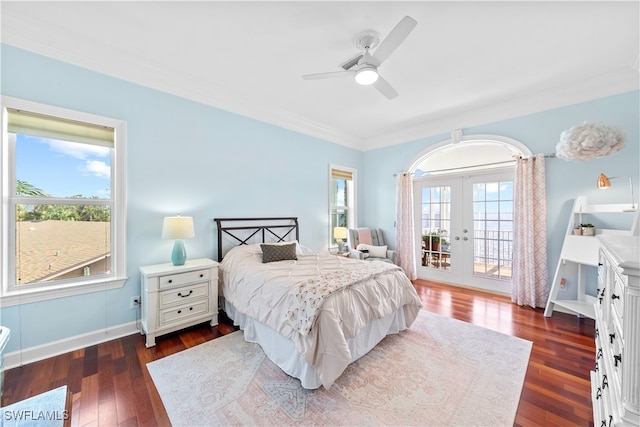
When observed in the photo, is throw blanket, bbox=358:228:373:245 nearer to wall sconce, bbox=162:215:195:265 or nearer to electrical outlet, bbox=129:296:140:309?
wall sconce, bbox=162:215:195:265

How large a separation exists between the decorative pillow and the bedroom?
0.77 metres

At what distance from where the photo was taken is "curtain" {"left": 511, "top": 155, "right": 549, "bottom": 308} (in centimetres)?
348

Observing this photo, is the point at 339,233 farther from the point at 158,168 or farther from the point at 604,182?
the point at 604,182

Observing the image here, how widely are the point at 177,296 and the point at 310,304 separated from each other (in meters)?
1.59

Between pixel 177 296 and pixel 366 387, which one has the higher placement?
pixel 177 296

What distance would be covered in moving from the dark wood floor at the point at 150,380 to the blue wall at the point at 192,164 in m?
0.36

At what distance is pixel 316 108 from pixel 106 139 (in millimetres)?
2685

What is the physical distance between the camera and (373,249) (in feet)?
15.5

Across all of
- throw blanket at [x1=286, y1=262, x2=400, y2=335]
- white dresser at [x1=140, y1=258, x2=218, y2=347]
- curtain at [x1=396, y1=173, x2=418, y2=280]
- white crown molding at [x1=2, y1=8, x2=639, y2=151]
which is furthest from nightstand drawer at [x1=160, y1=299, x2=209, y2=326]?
curtain at [x1=396, y1=173, x2=418, y2=280]

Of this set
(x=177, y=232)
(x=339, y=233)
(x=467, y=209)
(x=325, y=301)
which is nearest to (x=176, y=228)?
(x=177, y=232)

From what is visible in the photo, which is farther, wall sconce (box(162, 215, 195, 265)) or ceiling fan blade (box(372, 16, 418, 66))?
wall sconce (box(162, 215, 195, 265))

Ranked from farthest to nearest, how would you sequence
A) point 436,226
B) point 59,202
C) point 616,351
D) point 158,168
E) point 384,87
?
1. point 436,226
2. point 158,168
3. point 384,87
4. point 59,202
5. point 616,351

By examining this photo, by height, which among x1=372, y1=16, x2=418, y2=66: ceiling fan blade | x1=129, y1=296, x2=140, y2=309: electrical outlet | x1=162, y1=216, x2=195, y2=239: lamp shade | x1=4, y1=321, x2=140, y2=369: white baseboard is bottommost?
x1=4, y1=321, x2=140, y2=369: white baseboard

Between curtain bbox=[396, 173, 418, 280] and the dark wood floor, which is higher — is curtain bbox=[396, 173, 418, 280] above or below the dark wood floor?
above
